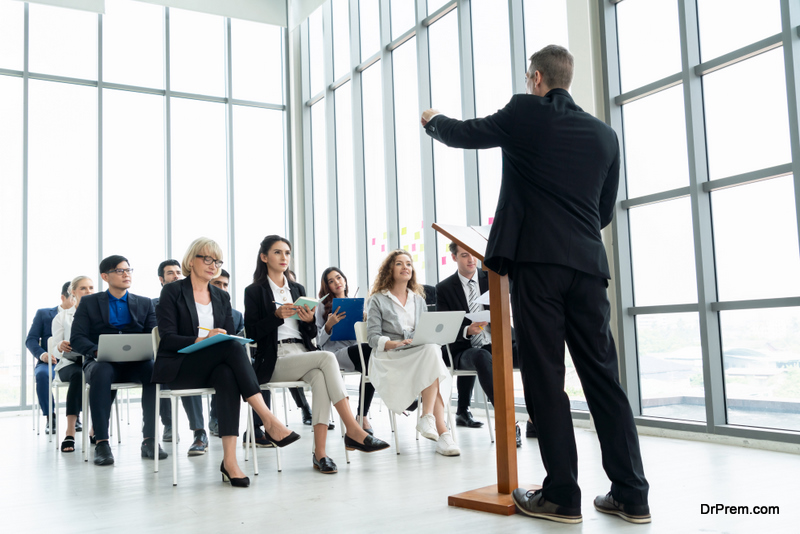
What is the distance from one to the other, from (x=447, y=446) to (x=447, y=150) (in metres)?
3.46

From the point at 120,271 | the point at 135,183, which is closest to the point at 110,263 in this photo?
the point at 120,271

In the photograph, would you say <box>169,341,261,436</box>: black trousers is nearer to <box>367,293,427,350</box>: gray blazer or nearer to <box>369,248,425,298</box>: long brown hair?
<box>367,293,427,350</box>: gray blazer

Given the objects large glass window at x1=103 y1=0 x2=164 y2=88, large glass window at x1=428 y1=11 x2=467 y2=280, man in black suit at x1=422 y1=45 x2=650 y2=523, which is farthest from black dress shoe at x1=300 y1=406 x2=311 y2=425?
large glass window at x1=103 y1=0 x2=164 y2=88

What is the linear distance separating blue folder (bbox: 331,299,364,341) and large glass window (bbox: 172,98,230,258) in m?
4.19

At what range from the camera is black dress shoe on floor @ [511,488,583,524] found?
2.25m

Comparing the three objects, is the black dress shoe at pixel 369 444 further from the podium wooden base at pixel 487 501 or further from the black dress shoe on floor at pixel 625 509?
the black dress shoe on floor at pixel 625 509

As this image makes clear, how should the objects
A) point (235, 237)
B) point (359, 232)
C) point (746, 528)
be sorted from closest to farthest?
point (746, 528) < point (359, 232) < point (235, 237)

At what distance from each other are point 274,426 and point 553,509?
1.46m

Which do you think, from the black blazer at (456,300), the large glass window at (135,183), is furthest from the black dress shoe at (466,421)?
the large glass window at (135,183)

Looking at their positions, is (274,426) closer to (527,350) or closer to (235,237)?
(527,350)

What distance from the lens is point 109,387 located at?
4.02 meters

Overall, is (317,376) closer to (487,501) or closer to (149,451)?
(149,451)

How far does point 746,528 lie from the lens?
2.17 meters

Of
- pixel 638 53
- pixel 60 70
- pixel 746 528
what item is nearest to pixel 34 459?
pixel 746 528
